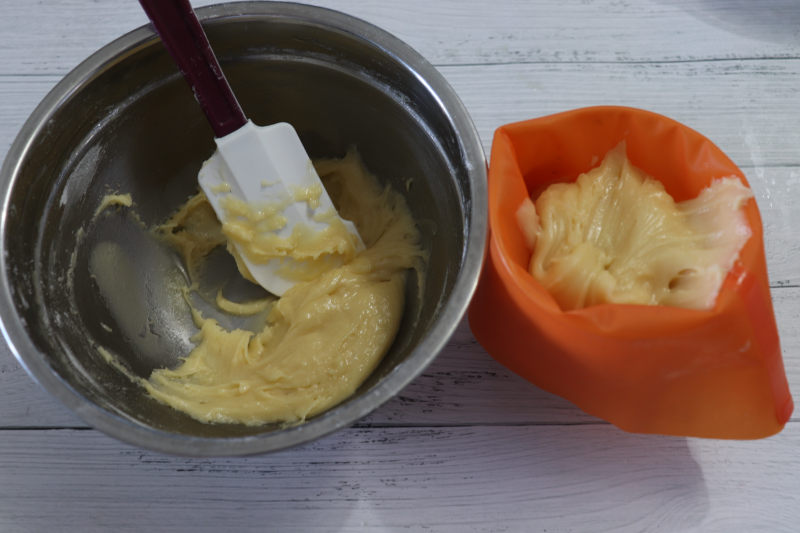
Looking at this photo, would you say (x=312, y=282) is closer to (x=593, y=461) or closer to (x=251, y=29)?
(x=251, y=29)

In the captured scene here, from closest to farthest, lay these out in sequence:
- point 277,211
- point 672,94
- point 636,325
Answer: point 636,325, point 277,211, point 672,94

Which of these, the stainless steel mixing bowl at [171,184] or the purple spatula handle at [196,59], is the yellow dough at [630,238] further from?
the purple spatula handle at [196,59]

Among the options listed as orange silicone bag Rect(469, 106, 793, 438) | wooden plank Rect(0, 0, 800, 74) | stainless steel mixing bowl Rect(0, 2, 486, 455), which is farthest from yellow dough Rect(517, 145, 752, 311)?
wooden plank Rect(0, 0, 800, 74)

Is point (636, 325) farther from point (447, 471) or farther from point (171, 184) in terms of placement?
point (171, 184)

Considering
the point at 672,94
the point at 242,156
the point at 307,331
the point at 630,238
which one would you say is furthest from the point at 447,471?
the point at 672,94

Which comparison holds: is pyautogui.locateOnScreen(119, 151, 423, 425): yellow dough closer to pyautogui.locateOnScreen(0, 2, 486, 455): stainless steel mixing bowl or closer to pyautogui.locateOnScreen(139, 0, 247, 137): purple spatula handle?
pyautogui.locateOnScreen(0, 2, 486, 455): stainless steel mixing bowl

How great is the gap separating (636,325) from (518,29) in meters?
0.74

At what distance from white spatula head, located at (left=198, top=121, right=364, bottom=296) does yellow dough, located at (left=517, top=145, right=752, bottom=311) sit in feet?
1.05

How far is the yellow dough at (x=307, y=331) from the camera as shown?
3.05ft

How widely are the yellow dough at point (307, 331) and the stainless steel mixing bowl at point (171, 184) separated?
0.09 feet

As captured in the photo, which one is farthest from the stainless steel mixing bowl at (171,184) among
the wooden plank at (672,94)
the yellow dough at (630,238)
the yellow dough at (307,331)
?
the wooden plank at (672,94)

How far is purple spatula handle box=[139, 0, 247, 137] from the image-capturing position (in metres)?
0.86

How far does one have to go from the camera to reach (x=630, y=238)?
2.91ft

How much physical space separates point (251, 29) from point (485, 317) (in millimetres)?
552
